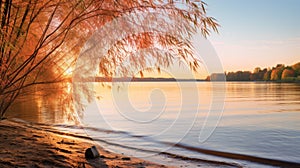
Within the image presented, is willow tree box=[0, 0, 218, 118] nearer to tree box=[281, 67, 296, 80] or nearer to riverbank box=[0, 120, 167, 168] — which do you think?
riverbank box=[0, 120, 167, 168]

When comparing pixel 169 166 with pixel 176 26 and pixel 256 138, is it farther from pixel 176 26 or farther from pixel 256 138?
pixel 256 138

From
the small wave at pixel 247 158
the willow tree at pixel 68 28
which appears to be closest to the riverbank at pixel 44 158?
the willow tree at pixel 68 28

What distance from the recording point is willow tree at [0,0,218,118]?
4312mm

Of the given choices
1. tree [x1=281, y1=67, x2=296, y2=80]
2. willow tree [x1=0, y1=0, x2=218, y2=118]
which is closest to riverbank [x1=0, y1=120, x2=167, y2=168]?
willow tree [x1=0, y1=0, x2=218, y2=118]

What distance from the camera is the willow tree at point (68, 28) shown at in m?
4.31

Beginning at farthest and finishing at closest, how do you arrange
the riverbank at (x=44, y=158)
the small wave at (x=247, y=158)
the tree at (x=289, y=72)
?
the tree at (x=289, y=72)
the small wave at (x=247, y=158)
the riverbank at (x=44, y=158)

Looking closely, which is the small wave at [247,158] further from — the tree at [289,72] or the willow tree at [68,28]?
the tree at [289,72]

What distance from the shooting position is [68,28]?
4473mm

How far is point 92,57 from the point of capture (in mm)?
5785

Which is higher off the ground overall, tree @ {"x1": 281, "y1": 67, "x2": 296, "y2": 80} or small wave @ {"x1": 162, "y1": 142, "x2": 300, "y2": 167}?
tree @ {"x1": 281, "y1": 67, "x2": 296, "y2": 80}

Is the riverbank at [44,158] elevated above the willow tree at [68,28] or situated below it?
below

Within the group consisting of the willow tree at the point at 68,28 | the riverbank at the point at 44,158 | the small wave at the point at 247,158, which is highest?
the willow tree at the point at 68,28

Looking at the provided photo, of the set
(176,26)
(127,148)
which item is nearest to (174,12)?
(176,26)

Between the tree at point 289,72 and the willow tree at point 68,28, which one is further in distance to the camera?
the tree at point 289,72
